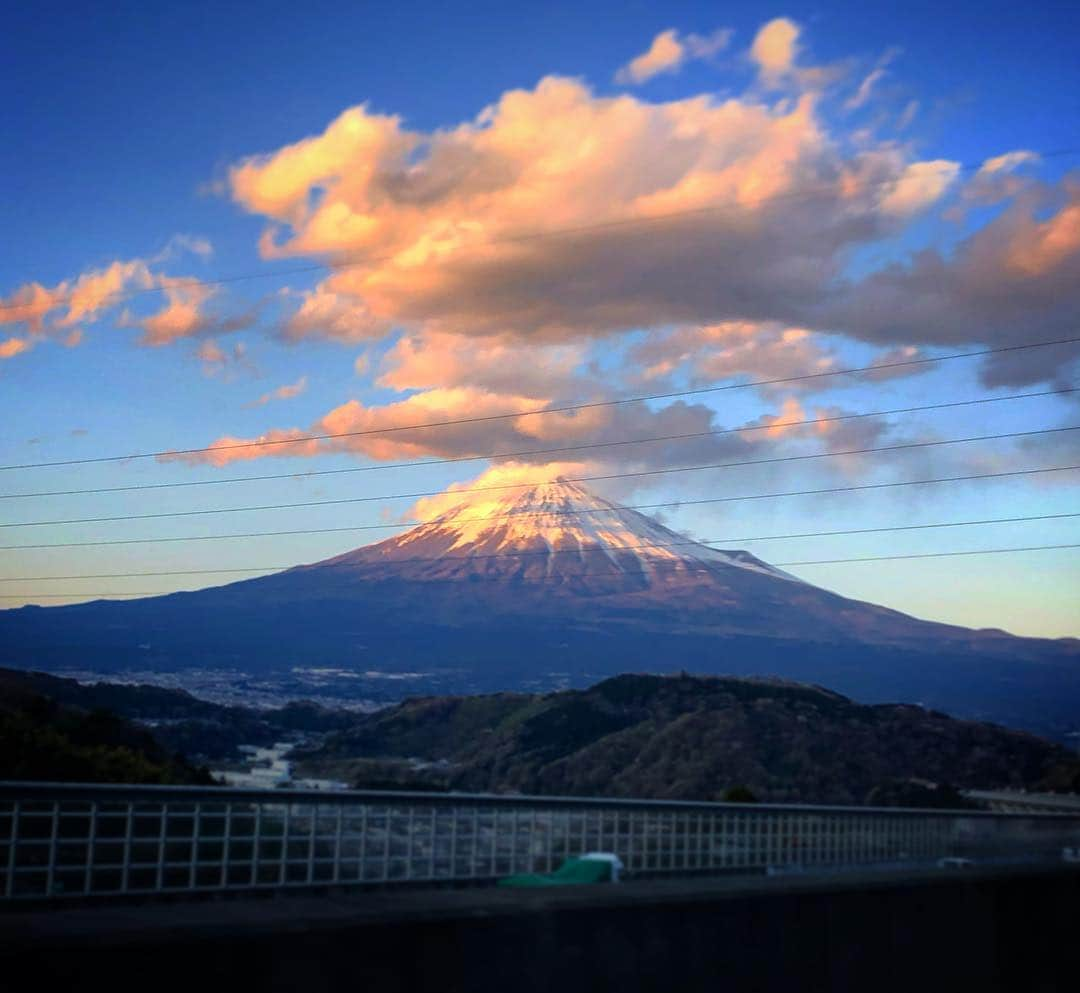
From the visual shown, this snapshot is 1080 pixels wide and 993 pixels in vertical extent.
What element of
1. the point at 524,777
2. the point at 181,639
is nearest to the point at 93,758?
the point at 524,777

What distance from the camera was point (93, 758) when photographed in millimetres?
20219

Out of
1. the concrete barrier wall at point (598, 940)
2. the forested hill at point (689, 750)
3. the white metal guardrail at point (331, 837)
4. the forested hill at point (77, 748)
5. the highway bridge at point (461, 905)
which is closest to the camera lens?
the concrete barrier wall at point (598, 940)

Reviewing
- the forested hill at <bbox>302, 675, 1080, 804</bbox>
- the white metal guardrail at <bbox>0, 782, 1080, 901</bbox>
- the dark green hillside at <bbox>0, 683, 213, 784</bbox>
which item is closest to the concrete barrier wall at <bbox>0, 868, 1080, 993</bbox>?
the white metal guardrail at <bbox>0, 782, 1080, 901</bbox>

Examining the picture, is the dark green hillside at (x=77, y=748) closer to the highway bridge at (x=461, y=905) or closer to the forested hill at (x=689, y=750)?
the forested hill at (x=689, y=750)

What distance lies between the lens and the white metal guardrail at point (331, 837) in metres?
7.46

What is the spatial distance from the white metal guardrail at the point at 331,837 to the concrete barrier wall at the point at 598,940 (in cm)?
166

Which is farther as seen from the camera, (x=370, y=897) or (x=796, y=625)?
(x=796, y=625)

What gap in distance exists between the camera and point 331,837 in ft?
28.1

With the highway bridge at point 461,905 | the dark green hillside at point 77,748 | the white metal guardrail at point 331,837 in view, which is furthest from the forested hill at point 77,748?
the highway bridge at point 461,905

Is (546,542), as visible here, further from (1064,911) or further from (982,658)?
(1064,911)

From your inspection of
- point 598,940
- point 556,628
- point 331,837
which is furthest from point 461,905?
point 556,628

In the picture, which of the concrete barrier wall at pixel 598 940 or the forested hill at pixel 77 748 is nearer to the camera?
the concrete barrier wall at pixel 598 940

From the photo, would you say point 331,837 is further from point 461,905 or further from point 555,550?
point 555,550

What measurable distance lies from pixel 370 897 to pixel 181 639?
58610mm
